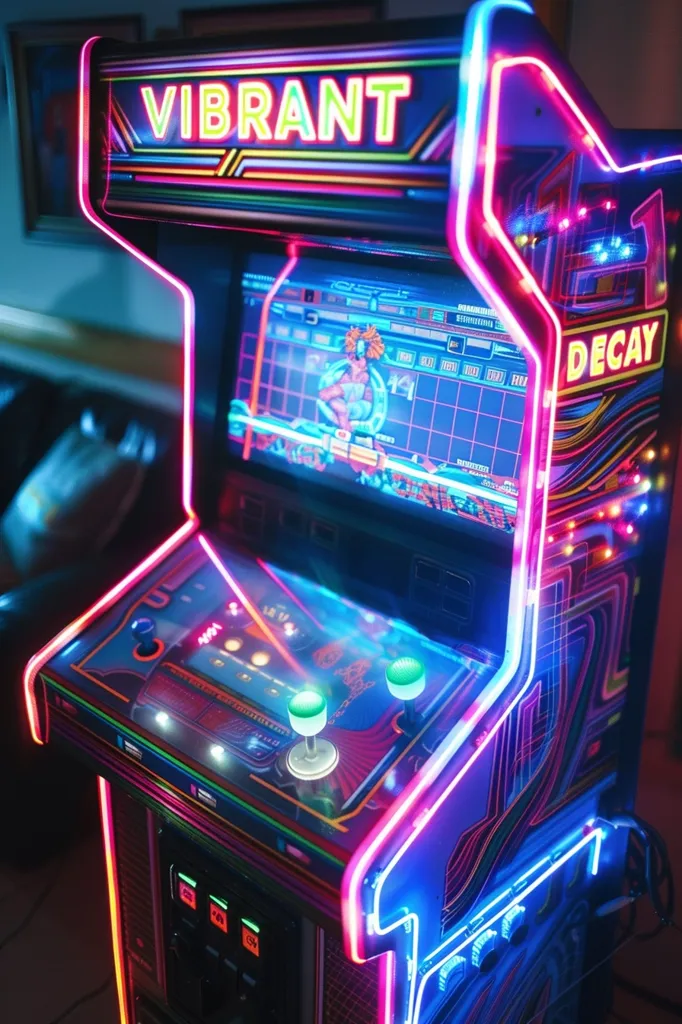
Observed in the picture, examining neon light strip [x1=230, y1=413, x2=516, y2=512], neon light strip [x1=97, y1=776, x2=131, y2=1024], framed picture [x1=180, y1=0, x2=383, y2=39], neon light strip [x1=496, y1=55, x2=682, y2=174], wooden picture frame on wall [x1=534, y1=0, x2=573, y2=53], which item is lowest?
neon light strip [x1=97, y1=776, x2=131, y2=1024]

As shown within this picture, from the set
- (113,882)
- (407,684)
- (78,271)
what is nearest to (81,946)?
(113,882)

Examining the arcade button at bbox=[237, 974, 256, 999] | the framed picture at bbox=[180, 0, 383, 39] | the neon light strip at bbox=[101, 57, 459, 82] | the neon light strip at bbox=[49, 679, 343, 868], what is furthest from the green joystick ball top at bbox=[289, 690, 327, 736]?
the framed picture at bbox=[180, 0, 383, 39]

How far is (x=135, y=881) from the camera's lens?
4.83ft

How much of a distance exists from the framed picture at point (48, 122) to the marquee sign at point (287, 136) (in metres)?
1.43

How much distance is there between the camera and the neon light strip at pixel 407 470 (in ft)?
3.75

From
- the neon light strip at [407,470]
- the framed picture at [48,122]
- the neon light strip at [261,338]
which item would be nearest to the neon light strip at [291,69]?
the neon light strip at [261,338]

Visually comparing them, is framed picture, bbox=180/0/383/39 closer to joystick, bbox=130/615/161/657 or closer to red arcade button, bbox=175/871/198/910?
joystick, bbox=130/615/161/657

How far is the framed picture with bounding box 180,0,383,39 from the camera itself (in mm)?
1755

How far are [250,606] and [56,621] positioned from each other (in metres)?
0.74

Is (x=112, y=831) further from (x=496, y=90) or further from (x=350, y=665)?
(x=496, y=90)

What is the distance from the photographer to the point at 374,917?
0.99 m

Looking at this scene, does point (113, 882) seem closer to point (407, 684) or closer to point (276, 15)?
point (407, 684)

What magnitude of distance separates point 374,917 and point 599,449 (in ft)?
2.06

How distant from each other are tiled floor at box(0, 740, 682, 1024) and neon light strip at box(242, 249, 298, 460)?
45.1 inches
